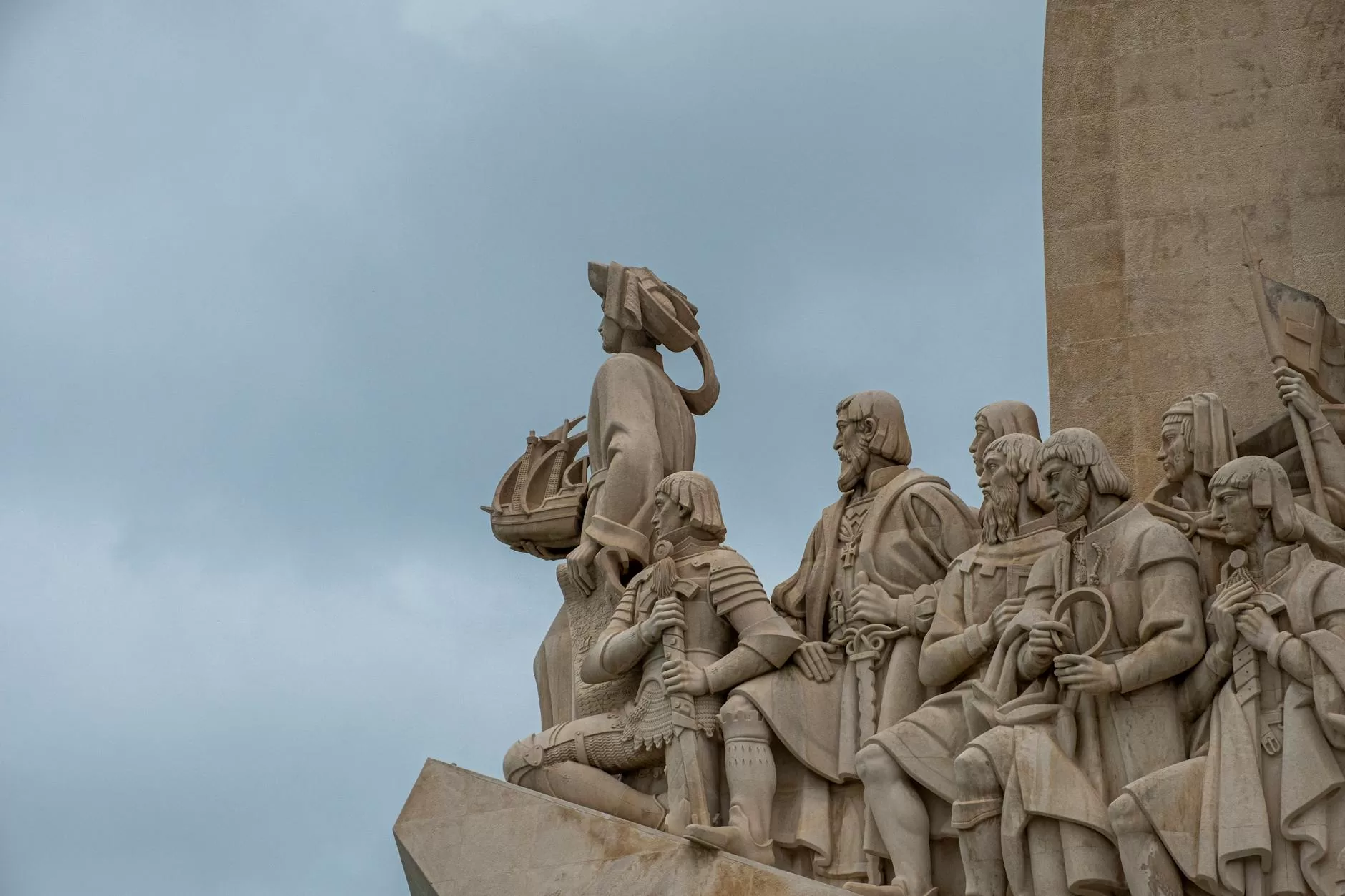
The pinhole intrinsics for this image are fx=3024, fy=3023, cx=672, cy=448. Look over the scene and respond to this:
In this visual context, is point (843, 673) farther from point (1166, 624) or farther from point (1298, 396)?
point (1298, 396)

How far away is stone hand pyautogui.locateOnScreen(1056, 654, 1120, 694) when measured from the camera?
1262 cm

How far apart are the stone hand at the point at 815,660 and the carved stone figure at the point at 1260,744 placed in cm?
183

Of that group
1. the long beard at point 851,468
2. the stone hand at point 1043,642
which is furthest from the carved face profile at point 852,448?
the stone hand at point 1043,642

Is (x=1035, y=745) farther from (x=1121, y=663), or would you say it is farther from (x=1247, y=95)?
(x=1247, y=95)

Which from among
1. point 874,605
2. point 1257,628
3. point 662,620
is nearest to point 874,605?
point 874,605

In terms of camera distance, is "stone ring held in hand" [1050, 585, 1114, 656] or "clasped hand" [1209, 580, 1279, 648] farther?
"stone ring held in hand" [1050, 585, 1114, 656]

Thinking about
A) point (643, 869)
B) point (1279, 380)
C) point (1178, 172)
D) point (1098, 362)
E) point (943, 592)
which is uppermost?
point (1178, 172)

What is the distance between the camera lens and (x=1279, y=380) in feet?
44.1

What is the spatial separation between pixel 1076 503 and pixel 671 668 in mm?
2058

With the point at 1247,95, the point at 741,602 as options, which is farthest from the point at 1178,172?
the point at 741,602

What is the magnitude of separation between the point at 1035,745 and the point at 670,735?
1909 mm

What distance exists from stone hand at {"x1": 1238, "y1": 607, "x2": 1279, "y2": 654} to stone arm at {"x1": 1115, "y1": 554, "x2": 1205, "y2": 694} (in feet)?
0.79

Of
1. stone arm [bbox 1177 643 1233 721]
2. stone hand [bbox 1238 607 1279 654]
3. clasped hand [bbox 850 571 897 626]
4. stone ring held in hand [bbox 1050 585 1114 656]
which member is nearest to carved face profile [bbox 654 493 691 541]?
clasped hand [bbox 850 571 897 626]

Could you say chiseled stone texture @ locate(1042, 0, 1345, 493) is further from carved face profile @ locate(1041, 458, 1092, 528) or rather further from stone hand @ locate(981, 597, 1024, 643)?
stone hand @ locate(981, 597, 1024, 643)
